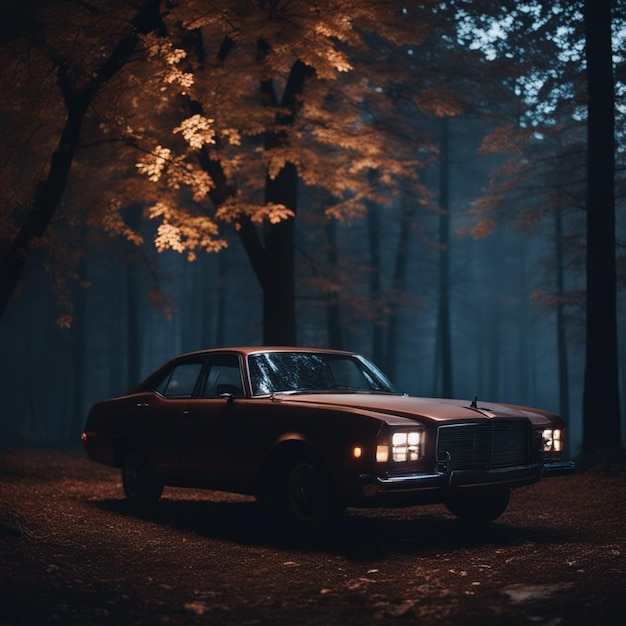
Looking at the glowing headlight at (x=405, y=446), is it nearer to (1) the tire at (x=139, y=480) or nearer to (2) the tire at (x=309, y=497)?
(2) the tire at (x=309, y=497)

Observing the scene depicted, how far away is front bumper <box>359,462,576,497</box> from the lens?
6.72 m

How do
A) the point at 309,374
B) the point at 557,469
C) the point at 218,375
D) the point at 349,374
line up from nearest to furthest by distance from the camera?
the point at 557,469, the point at 309,374, the point at 218,375, the point at 349,374

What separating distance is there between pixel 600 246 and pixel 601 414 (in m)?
2.81

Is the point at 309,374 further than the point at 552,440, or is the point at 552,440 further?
the point at 309,374

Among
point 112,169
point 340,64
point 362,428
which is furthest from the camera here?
point 112,169

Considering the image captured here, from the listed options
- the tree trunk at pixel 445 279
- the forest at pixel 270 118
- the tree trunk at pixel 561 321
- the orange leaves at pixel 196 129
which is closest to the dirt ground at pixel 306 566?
the forest at pixel 270 118

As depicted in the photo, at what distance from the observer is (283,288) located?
1571cm

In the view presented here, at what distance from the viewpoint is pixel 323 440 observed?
717 centimetres

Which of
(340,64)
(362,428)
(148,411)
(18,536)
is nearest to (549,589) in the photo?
(362,428)

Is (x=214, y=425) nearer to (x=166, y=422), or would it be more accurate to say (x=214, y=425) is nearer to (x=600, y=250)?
(x=166, y=422)

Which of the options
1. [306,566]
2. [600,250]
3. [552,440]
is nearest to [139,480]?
[306,566]

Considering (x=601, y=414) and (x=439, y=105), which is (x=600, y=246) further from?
(x=439, y=105)

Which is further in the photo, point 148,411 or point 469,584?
point 148,411

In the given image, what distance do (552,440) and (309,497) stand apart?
259 cm
